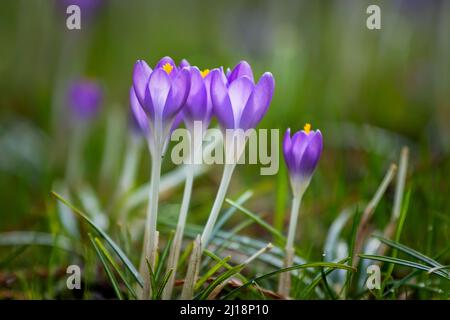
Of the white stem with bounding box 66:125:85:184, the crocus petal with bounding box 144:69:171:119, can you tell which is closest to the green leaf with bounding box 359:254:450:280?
the crocus petal with bounding box 144:69:171:119

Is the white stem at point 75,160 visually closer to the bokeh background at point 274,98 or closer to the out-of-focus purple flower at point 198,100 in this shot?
the bokeh background at point 274,98

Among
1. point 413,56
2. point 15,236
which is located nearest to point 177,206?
point 15,236

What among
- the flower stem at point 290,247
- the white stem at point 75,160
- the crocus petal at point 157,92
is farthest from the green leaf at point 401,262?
the white stem at point 75,160

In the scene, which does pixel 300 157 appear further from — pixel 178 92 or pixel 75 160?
pixel 75 160

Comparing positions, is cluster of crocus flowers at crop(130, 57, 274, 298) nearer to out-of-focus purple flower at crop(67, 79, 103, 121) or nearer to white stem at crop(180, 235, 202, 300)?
white stem at crop(180, 235, 202, 300)

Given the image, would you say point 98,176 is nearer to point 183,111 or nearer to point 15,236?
point 15,236

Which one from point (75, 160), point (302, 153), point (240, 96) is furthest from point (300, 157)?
point (75, 160)
